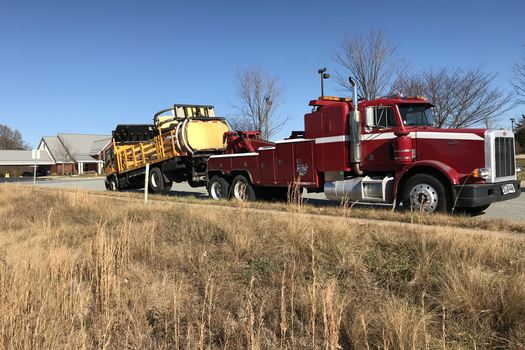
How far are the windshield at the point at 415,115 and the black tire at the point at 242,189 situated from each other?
5.24m

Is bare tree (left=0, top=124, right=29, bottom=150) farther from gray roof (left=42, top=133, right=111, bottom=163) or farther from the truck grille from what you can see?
the truck grille

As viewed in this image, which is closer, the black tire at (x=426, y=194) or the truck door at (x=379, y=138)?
the black tire at (x=426, y=194)

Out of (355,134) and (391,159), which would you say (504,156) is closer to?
(391,159)

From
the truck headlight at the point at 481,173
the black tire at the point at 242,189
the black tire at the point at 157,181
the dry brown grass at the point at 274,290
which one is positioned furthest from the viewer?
the black tire at the point at 157,181

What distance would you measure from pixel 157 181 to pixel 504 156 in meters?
12.6

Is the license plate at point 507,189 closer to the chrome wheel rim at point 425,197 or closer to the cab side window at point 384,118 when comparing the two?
the chrome wheel rim at point 425,197

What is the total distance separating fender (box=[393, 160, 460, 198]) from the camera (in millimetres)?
8820

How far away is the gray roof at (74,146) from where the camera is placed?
7681cm

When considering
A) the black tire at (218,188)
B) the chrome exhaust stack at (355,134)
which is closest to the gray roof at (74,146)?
the black tire at (218,188)

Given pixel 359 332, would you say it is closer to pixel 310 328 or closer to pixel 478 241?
pixel 310 328

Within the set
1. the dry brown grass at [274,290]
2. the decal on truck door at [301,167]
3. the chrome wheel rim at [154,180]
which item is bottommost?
the dry brown grass at [274,290]

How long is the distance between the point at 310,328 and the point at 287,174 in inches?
333

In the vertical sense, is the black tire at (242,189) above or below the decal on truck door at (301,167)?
below

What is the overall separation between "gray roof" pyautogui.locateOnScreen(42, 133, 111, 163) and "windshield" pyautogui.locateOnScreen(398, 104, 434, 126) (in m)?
71.3
